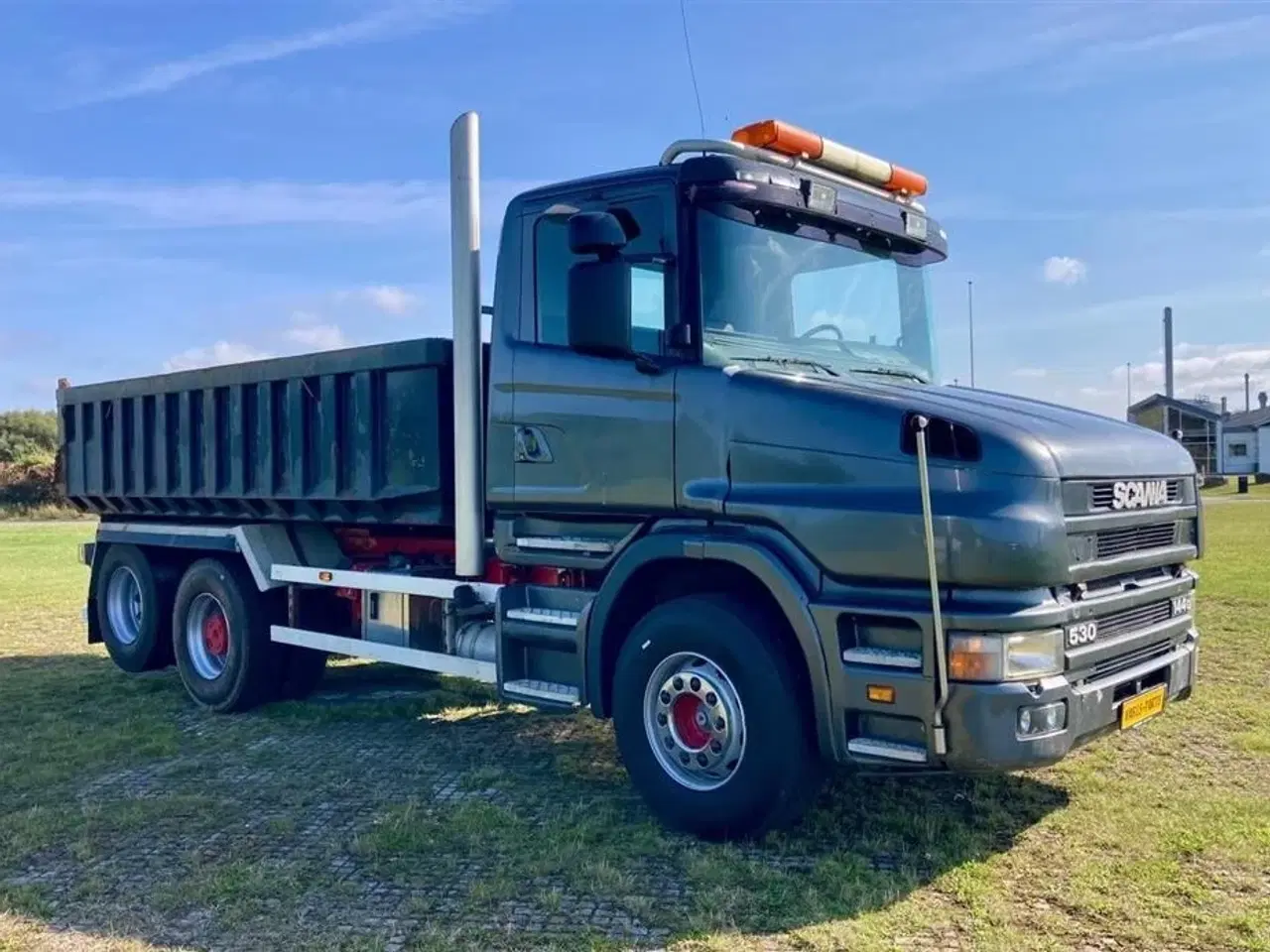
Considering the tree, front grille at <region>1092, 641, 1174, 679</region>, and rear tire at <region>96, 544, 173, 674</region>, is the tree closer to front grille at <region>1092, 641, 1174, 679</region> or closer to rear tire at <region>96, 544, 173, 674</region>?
rear tire at <region>96, 544, 173, 674</region>

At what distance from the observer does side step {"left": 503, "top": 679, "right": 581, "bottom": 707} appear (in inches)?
223

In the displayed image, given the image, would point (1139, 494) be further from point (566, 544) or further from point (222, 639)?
point (222, 639)

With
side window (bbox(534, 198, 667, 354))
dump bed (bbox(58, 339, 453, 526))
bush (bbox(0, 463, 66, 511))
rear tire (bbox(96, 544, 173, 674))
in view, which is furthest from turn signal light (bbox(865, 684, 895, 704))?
bush (bbox(0, 463, 66, 511))

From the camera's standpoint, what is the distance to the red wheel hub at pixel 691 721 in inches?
200

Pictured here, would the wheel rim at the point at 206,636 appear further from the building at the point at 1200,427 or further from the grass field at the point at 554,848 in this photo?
the building at the point at 1200,427

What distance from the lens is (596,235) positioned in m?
4.93

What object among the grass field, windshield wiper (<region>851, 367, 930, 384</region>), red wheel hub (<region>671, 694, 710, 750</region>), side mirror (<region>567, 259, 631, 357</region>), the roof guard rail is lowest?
the grass field

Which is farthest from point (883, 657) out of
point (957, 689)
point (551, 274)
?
point (551, 274)

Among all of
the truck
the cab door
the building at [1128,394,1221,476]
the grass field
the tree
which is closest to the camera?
the grass field

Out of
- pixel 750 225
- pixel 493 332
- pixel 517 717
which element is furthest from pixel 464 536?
pixel 750 225

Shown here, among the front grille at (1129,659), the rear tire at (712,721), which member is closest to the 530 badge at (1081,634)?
the front grille at (1129,659)

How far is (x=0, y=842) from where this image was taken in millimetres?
5328

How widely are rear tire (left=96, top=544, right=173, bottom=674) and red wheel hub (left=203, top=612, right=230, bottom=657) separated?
2.46 feet

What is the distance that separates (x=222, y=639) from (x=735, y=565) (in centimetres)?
488
